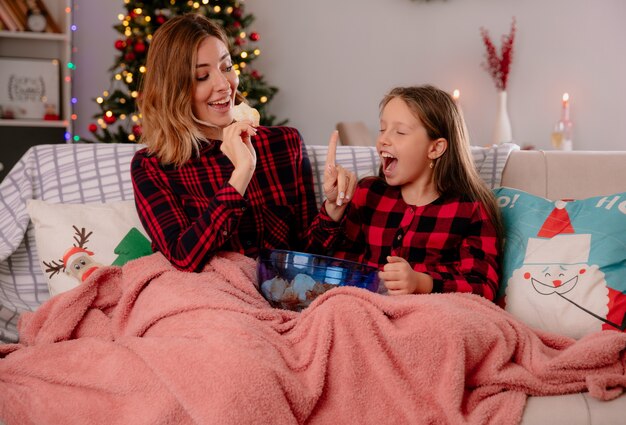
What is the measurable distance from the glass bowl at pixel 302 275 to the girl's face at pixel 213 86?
0.48 metres

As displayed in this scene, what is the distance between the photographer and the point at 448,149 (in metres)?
1.87

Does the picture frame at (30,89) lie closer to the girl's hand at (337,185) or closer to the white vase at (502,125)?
the white vase at (502,125)

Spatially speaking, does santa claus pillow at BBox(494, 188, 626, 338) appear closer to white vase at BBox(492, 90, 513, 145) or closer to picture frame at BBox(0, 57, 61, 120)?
white vase at BBox(492, 90, 513, 145)

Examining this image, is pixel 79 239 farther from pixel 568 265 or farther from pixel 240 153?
pixel 568 265

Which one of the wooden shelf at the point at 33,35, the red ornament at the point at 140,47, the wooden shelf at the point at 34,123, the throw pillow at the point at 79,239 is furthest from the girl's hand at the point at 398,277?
the wooden shelf at the point at 33,35

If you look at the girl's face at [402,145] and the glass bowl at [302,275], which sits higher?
the girl's face at [402,145]

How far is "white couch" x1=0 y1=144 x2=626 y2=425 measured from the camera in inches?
76.5

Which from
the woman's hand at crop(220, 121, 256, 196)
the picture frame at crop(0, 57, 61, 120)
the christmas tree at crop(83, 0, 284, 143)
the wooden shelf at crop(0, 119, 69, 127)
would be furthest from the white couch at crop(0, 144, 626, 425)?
the picture frame at crop(0, 57, 61, 120)

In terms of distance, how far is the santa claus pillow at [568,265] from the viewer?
1.67 meters

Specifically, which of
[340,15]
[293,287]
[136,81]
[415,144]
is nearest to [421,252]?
[415,144]

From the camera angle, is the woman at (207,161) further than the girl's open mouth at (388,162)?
No

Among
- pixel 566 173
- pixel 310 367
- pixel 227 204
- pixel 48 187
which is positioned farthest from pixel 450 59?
pixel 310 367

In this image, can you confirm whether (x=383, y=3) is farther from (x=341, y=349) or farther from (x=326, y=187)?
(x=341, y=349)

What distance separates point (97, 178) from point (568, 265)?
1.25m
